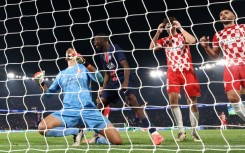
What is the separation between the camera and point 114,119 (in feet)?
92.4

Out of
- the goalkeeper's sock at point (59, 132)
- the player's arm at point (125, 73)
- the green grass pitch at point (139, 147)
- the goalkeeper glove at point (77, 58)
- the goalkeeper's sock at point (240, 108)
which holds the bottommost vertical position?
the green grass pitch at point (139, 147)

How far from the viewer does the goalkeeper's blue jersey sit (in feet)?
16.0

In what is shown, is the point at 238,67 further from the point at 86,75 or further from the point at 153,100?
the point at 153,100

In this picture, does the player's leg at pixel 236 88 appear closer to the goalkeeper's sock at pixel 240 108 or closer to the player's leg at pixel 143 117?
the goalkeeper's sock at pixel 240 108

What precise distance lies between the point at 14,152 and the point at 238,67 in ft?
9.97

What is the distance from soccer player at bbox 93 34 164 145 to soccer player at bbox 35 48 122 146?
15.8 inches

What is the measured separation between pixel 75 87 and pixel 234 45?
224 centimetres

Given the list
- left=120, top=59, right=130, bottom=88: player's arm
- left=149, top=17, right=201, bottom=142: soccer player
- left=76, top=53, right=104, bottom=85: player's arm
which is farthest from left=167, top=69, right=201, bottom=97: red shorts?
left=76, top=53, right=104, bottom=85: player's arm

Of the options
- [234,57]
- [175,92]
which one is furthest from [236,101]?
[175,92]

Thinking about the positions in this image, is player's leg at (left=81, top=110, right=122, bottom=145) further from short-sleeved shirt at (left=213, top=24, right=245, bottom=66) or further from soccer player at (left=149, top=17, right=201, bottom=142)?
short-sleeved shirt at (left=213, top=24, right=245, bottom=66)

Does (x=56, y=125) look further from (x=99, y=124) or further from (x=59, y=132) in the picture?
(x=99, y=124)

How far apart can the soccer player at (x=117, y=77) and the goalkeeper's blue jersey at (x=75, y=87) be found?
364 millimetres

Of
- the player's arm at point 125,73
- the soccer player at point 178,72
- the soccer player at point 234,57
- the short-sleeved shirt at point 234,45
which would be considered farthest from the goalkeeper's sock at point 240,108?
the player's arm at point 125,73

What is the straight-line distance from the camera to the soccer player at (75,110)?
4.76 meters
